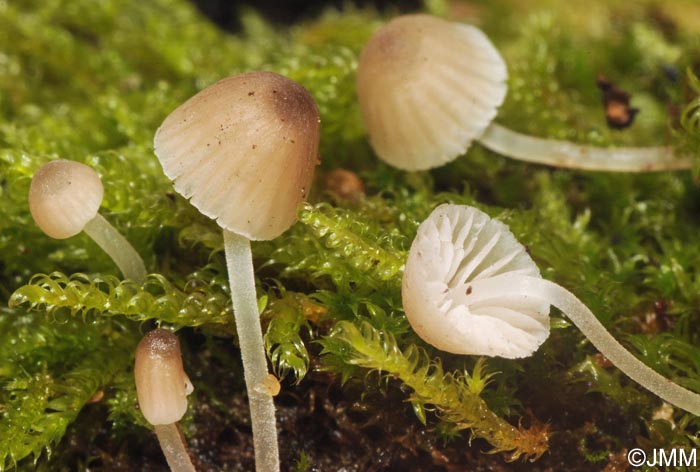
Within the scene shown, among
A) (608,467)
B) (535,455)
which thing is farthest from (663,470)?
(535,455)

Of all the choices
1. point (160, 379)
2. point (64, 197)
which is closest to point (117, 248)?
point (64, 197)

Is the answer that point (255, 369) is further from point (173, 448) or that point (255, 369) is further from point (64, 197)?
point (64, 197)

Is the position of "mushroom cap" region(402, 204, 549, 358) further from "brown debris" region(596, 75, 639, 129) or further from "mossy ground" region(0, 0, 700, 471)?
"brown debris" region(596, 75, 639, 129)

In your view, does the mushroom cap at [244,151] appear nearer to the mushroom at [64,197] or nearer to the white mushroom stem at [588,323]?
the mushroom at [64,197]

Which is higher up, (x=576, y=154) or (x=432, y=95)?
(x=432, y=95)

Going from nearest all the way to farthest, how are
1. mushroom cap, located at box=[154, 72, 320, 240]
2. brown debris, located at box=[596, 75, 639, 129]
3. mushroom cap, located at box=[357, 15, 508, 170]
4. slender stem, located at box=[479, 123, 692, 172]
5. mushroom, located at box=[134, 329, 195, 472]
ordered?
1. mushroom, located at box=[134, 329, 195, 472]
2. mushroom cap, located at box=[154, 72, 320, 240]
3. mushroom cap, located at box=[357, 15, 508, 170]
4. slender stem, located at box=[479, 123, 692, 172]
5. brown debris, located at box=[596, 75, 639, 129]

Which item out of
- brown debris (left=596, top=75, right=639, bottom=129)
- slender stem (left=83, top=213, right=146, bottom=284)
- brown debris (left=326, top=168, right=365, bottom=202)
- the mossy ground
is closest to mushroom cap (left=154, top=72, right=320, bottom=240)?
the mossy ground
